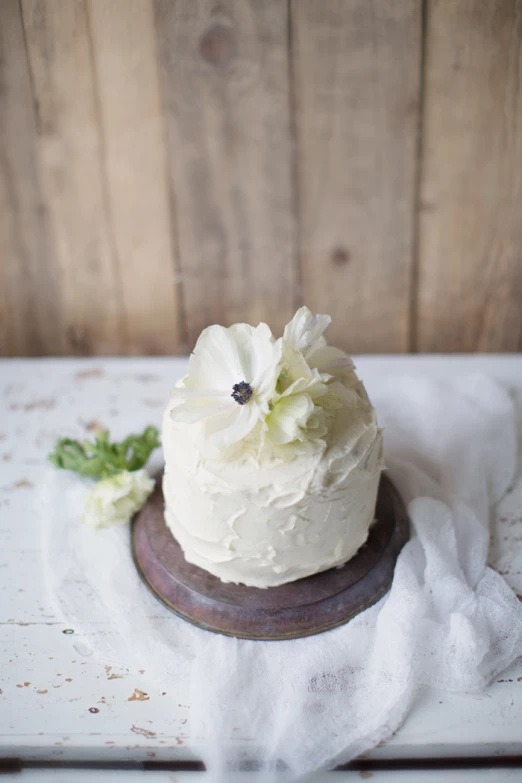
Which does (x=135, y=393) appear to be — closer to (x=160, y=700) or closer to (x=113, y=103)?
(x=113, y=103)

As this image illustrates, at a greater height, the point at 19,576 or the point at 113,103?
the point at 113,103

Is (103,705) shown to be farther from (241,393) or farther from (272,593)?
(241,393)

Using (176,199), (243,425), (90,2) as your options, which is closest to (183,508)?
(243,425)

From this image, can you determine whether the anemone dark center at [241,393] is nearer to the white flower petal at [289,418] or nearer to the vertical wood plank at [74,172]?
the white flower petal at [289,418]

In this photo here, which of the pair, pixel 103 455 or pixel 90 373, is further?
pixel 90 373

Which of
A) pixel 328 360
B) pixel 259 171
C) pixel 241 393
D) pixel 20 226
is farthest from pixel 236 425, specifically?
pixel 20 226

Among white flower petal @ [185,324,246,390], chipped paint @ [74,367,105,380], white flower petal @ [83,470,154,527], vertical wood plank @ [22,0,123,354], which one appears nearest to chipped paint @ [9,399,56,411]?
chipped paint @ [74,367,105,380]
